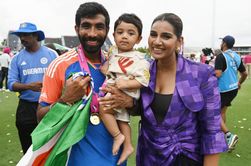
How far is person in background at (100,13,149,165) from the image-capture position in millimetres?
2234

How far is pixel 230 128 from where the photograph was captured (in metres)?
6.93

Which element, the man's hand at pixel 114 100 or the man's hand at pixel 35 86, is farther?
the man's hand at pixel 35 86

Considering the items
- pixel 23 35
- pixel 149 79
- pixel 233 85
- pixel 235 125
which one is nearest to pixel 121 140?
pixel 149 79

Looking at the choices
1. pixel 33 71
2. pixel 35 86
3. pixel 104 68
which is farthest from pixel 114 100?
pixel 33 71

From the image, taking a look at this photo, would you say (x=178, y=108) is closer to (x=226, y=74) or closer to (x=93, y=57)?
(x=93, y=57)

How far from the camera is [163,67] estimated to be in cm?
225

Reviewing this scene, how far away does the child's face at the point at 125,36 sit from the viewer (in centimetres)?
246

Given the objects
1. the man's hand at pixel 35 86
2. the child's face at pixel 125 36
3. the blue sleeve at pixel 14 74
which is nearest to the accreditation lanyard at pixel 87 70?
the child's face at pixel 125 36

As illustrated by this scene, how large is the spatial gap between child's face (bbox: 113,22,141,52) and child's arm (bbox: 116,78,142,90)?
0.34m

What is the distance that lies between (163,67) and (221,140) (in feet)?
2.12

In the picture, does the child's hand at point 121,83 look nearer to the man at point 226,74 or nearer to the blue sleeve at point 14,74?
the blue sleeve at point 14,74

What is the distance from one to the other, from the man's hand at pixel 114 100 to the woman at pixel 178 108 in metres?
0.01

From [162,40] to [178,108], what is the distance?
0.47m

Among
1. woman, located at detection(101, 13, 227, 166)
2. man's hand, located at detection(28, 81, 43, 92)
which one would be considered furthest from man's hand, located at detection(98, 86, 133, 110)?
man's hand, located at detection(28, 81, 43, 92)
